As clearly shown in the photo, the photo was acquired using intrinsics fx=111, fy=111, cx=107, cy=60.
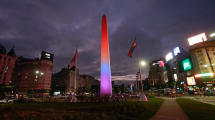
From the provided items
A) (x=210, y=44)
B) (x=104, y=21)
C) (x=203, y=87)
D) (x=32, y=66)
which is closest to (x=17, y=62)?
(x=32, y=66)

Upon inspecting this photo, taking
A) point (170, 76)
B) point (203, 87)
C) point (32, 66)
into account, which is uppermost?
point (32, 66)

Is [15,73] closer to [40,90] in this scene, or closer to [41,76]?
[41,76]

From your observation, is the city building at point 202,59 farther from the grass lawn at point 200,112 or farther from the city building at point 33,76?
the city building at point 33,76

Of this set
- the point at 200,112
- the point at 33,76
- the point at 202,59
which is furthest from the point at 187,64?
the point at 33,76

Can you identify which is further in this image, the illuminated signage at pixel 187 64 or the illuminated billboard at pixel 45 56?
the illuminated billboard at pixel 45 56

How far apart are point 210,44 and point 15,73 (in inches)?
5834

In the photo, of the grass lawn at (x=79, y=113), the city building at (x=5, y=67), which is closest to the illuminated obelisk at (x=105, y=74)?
the grass lawn at (x=79, y=113)

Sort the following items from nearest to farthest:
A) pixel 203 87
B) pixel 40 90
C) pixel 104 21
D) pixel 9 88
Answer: pixel 104 21 < pixel 9 88 < pixel 203 87 < pixel 40 90

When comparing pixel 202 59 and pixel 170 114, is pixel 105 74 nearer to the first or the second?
pixel 170 114

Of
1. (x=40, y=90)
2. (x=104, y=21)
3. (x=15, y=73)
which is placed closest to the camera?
(x=104, y=21)

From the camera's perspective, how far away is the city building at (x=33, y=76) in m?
86.4

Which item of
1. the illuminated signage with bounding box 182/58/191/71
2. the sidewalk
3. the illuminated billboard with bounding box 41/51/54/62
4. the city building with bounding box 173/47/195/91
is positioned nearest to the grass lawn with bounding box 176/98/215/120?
the sidewalk

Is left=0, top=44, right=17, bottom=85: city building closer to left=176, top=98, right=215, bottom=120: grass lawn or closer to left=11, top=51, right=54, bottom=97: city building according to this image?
left=11, top=51, right=54, bottom=97: city building

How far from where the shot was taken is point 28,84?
87.7 m
